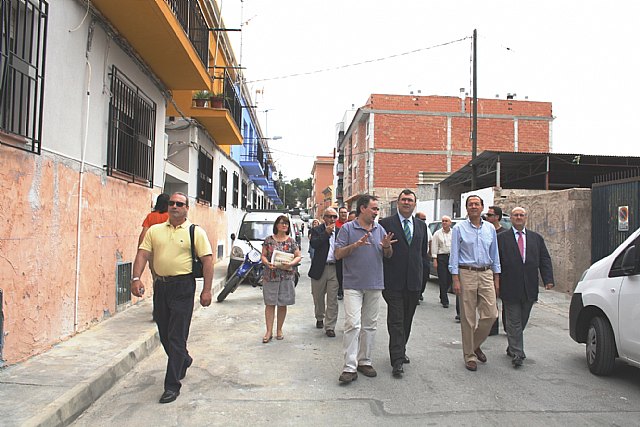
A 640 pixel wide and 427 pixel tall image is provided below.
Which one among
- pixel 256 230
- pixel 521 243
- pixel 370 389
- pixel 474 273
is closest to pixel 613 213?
pixel 521 243

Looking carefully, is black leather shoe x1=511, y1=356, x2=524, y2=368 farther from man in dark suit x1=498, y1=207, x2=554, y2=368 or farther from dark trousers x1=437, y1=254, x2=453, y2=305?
dark trousers x1=437, y1=254, x2=453, y2=305

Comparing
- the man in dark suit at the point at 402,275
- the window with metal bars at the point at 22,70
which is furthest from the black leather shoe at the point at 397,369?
the window with metal bars at the point at 22,70

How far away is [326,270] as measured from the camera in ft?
24.0

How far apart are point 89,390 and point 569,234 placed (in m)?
10.4

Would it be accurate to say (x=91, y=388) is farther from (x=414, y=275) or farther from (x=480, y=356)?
(x=480, y=356)

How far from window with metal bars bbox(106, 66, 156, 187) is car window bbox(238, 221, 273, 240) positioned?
442 centimetres

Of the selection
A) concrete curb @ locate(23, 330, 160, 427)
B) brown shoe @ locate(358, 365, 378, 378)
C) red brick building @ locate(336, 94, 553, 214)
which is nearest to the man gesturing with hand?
brown shoe @ locate(358, 365, 378, 378)

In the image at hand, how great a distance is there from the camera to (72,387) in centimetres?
432

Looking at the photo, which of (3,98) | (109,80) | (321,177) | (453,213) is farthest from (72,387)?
(321,177)

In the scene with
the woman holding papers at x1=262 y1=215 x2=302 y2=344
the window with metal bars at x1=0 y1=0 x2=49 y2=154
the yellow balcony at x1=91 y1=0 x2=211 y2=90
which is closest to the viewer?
the window with metal bars at x1=0 y1=0 x2=49 y2=154

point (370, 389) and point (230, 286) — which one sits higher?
point (230, 286)

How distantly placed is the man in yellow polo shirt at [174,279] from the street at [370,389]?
0.41 meters

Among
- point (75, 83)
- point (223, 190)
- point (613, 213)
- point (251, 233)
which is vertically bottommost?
point (251, 233)

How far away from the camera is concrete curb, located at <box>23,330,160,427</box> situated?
3.73m
